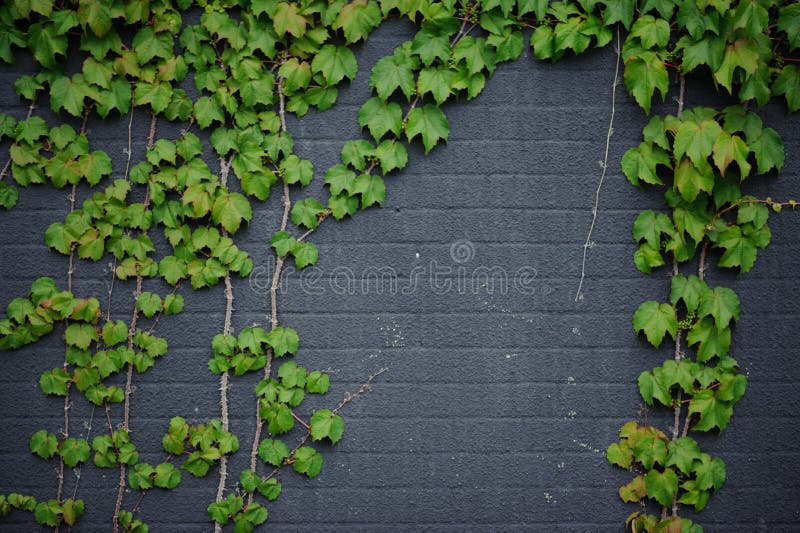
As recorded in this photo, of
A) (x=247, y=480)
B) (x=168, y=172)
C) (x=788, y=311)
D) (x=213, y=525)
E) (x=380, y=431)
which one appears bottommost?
(x=213, y=525)

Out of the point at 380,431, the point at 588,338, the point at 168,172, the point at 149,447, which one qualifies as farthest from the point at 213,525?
the point at 588,338

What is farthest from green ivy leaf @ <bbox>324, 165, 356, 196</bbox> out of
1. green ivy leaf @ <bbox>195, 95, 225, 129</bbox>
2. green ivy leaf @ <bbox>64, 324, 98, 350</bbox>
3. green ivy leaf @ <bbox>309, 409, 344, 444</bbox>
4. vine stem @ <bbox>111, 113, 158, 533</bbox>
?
green ivy leaf @ <bbox>64, 324, 98, 350</bbox>

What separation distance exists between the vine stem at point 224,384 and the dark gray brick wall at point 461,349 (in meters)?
0.03

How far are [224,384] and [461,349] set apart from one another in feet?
2.88

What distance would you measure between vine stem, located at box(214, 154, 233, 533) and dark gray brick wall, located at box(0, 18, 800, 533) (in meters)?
0.03

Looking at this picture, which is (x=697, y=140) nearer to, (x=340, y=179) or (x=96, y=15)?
(x=340, y=179)

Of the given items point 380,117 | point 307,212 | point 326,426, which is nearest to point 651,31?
point 380,117

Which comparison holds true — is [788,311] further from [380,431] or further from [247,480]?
[247,480]

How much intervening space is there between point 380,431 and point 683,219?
133cm

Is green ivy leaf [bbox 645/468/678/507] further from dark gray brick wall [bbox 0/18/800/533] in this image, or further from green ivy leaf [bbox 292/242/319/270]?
green ivy leaf [bbox 292/242/319/270]

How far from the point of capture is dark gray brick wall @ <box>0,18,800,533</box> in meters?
2.18

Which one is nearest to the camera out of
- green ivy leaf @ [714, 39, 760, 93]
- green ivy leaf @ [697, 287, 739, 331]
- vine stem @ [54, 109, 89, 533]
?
green ivy leaf @ [714, 39, 760, 93]

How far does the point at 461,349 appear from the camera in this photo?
7.22ft

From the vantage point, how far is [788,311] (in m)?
2.17
